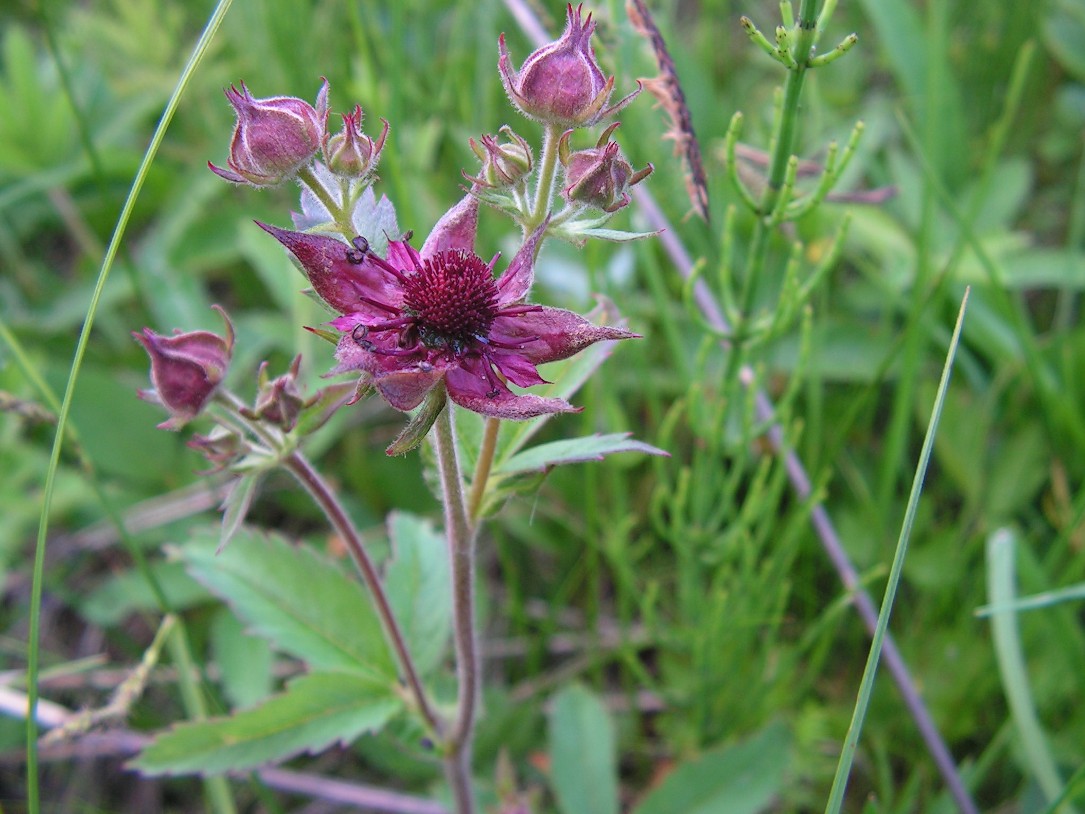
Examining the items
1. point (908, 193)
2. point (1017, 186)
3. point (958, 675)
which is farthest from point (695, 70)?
point (958, 675)

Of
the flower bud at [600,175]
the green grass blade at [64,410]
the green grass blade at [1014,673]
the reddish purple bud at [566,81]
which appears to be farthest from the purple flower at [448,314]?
the green grass blade at [1014,673]

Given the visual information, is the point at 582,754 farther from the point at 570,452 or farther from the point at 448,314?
the point at 448,314

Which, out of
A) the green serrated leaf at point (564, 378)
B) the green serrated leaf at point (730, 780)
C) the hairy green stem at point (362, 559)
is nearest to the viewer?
the hairy green stem at point (362, 559)

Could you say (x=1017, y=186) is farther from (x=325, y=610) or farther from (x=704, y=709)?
(x=325, y=610)

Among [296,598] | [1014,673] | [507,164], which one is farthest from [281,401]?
[1014,673]

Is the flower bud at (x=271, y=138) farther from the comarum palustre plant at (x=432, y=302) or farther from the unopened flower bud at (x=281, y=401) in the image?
the unopened flower bud at (x=281, y=401)

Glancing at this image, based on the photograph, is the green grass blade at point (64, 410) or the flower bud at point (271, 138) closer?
the flower bud at point (271, 138)
